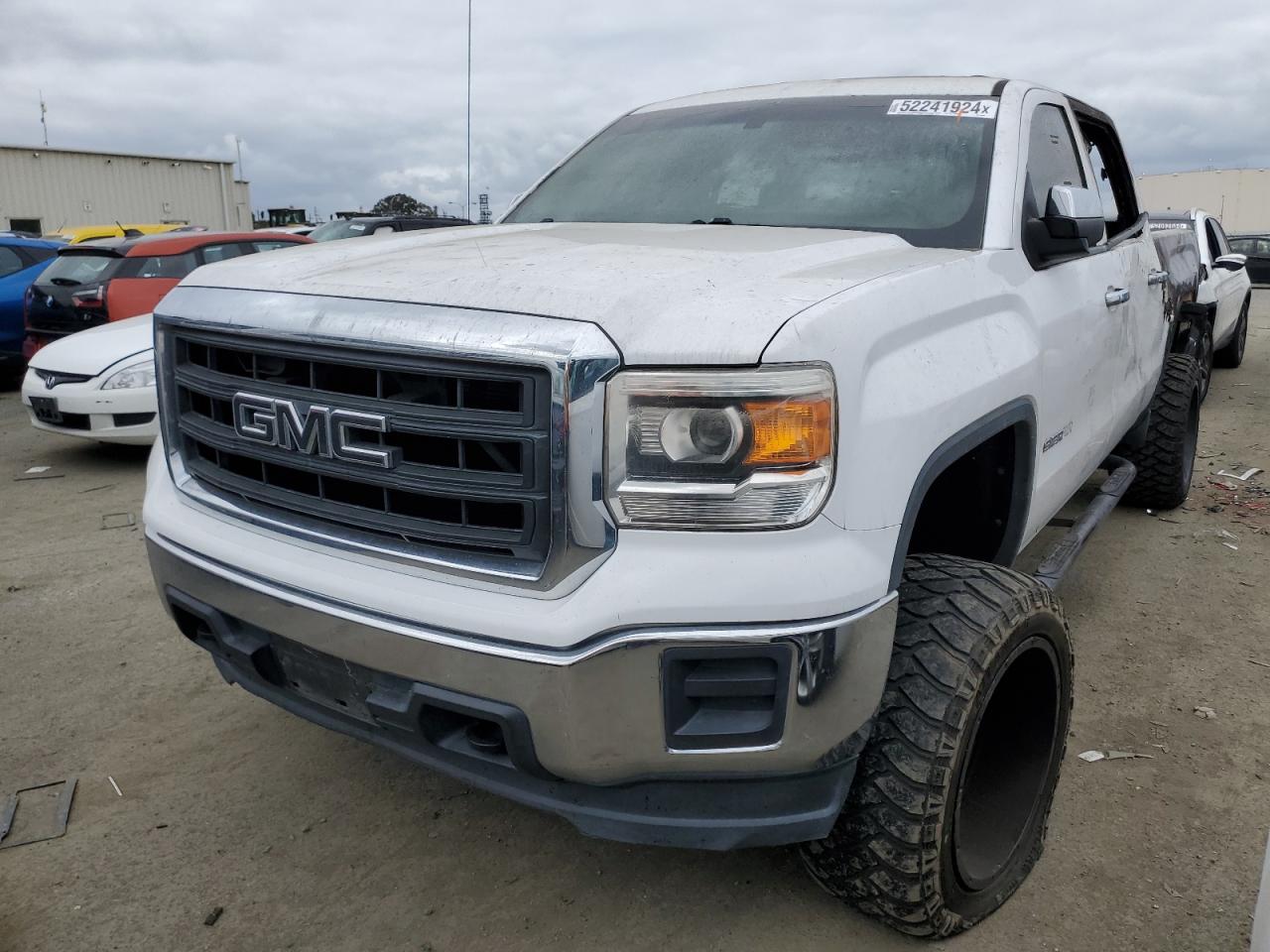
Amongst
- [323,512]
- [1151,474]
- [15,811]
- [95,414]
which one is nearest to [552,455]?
[323,512]

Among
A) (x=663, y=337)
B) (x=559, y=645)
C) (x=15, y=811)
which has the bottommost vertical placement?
(x=15, y=811)

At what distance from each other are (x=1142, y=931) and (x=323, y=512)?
6.52 ft

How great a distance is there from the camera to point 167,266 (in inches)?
347

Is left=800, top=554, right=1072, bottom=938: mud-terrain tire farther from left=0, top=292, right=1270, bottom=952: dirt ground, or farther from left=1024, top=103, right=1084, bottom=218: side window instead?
left=1024, top=103, right=1084, bottom=218: side window

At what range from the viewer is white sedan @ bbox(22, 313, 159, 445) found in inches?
252

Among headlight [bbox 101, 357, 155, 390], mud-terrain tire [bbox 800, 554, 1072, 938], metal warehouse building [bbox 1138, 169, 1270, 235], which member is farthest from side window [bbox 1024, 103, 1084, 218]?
metal warehouse building [bbox 1138, 169, 1270, 235]

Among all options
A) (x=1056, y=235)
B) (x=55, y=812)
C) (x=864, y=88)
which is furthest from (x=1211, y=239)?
(x=55, y=812)

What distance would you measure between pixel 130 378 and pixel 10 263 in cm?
543

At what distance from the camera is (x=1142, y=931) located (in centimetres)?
226

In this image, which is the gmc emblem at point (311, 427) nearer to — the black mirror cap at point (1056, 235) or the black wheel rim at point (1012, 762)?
the black wheel rim at point (1012, 762)

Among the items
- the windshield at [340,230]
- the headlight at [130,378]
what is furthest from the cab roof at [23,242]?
the headlight at [130,378]

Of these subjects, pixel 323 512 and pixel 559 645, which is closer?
pixel 559 645

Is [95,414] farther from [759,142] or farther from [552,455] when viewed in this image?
[552,455]

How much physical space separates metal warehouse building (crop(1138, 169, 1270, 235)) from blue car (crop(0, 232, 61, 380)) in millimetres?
52869
